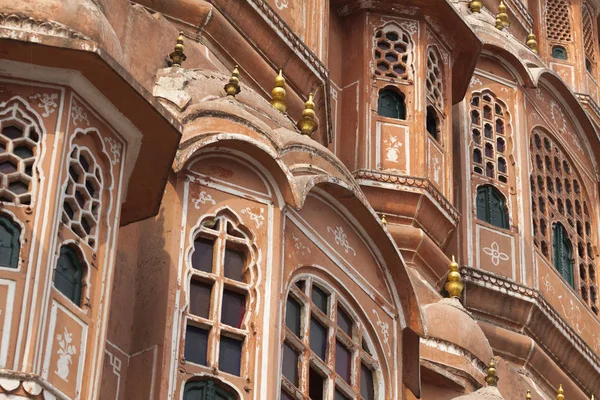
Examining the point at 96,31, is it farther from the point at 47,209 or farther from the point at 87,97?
the point at 47,209

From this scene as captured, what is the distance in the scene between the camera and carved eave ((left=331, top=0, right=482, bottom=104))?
2256cm

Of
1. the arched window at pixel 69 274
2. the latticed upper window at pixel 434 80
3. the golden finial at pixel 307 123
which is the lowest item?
the arched window at pixel 69 274

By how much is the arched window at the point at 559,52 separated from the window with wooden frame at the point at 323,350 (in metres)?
14.4

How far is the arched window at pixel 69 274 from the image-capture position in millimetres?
12500

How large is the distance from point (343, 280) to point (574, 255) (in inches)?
389

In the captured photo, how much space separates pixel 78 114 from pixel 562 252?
41.6 feet

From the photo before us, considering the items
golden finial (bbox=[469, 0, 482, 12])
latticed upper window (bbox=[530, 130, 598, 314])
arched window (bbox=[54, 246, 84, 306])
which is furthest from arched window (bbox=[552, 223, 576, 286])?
arched window (bbox=[54, 246, 84, 306])

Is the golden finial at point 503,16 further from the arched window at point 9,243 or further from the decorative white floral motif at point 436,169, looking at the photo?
the arched window at point 9,243

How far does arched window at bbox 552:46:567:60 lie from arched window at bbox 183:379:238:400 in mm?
16647

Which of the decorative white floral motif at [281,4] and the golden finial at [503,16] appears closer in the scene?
the decorative white floral motif at [281,4]

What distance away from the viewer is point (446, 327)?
19484 millimetres

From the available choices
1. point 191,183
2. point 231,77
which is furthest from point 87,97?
point 231,77

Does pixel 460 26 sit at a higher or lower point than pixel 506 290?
higher

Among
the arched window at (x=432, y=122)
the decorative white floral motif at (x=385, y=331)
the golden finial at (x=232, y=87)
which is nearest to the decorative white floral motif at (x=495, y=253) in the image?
the arched window at (x=432, y=122)
